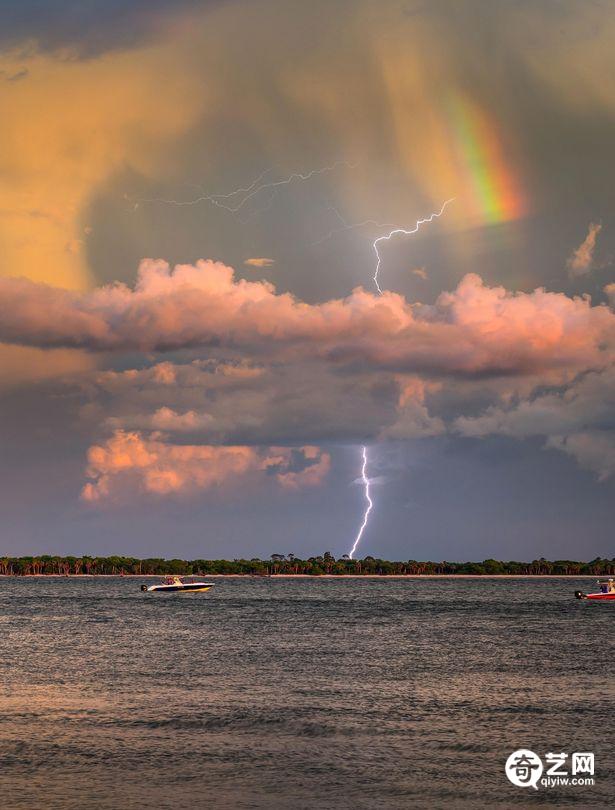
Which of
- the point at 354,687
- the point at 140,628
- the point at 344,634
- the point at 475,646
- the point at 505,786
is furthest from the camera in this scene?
the point at 140,628

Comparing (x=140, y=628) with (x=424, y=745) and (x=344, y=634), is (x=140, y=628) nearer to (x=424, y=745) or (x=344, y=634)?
(x=344, y=634)

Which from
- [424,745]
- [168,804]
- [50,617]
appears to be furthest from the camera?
[50,617]

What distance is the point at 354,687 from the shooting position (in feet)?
194

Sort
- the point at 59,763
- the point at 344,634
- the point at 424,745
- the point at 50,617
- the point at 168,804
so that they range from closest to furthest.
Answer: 1. the point at 168,804
2. the point at 59,763
3. the point at 424,745
4. the point at 344,634
5. the point at 50,617

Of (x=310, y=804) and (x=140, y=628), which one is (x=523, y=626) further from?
(x=310, y=804)

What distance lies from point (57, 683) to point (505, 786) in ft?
114

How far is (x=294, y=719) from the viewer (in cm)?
4741

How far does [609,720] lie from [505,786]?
15.4m

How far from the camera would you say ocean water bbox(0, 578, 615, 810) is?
33375 millimetres

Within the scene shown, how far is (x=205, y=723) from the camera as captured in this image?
45500 millimetres

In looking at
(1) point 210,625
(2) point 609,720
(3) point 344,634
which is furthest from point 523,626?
(2) point 609,720

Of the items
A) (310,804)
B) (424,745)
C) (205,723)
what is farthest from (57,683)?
(310,804)

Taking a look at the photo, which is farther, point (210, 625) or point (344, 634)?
point (210, 625)

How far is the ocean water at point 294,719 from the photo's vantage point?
A: 109 ft
